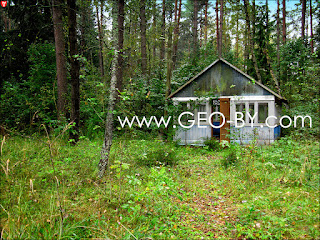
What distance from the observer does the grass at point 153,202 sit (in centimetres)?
307

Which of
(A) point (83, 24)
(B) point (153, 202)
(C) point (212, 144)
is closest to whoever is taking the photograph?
(B) point (153, 202)

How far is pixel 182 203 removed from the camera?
15.7 ft

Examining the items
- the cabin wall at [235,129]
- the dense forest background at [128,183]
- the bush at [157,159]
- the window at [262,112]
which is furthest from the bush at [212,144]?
the window at [262,112]

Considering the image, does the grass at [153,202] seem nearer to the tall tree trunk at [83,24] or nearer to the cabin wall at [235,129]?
the tall tree trunk at [83,24]

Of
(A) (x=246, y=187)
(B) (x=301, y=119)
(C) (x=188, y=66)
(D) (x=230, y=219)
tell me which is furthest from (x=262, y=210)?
(C) (x=188, y=66)

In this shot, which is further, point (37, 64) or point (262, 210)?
point (37, 64)

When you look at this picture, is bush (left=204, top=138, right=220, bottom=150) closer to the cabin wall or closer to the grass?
the cabin wall

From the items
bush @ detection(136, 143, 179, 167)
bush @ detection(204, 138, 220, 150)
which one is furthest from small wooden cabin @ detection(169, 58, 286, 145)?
bush @ detection(136, 143, 179, 167)

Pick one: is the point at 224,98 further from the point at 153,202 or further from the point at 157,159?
the point at 153,202

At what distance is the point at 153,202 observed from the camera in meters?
4.35

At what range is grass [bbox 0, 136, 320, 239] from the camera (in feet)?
10.1

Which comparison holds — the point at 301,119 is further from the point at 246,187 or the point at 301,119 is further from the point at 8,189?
the point at 8,189

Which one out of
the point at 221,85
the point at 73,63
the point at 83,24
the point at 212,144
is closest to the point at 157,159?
the point at 73,63

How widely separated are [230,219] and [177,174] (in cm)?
269
